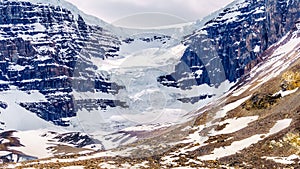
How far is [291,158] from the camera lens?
46562mm

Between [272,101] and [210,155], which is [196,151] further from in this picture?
[272,101]

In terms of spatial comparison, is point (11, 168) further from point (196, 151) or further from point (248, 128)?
point (248, 128)

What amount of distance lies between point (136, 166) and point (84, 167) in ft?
15.4

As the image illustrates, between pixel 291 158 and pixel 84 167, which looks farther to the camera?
pixel 291 158

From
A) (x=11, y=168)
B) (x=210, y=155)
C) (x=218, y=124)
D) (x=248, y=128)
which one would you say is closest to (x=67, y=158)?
(x=11, y=168)

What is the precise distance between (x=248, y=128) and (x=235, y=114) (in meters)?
15.8

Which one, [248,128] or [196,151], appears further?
[248,128]

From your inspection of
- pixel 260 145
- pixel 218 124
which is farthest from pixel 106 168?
pixel 218 124

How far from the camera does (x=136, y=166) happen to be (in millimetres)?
43906

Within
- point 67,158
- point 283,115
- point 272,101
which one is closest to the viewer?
point 67,158

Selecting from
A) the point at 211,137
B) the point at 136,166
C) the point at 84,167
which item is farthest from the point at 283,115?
the point at 84,167

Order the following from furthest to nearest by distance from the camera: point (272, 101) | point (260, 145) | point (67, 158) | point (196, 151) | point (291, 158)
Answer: point (272, 101), point (196, 151), point (260, 145), point (67, 158), point (291, 158)

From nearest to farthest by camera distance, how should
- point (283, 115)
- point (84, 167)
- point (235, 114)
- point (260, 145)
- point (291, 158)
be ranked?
point (84, 167), point (291, 158), point (260, 145), point (283, 115), point (235, 114)

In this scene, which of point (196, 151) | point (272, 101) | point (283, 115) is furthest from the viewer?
point (272, 101)
